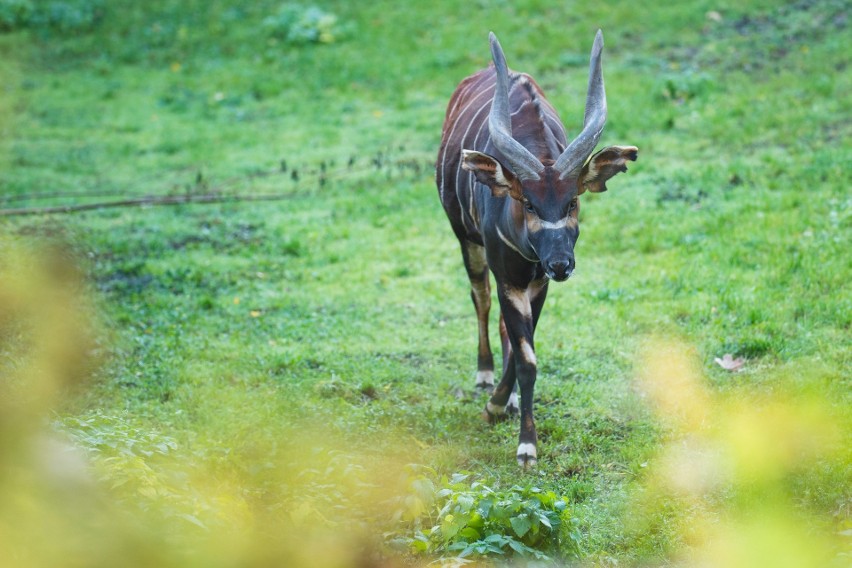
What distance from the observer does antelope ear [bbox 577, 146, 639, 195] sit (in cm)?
607

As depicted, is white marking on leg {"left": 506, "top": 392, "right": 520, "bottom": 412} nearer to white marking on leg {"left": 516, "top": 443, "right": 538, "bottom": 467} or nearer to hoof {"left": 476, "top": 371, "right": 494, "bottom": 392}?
hoof {"left": 476, "top": 371, "right": 494, "bottom": 392}

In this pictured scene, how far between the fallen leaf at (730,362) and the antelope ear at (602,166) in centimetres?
197

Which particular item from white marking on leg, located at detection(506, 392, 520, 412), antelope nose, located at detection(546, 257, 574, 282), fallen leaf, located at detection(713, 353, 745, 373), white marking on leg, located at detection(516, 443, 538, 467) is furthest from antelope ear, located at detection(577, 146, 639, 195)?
fallen leaf, located at detection(713, 353, 745, 373)

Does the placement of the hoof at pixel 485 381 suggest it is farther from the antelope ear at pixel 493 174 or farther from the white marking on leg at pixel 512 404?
the antelope ear at pixel 493 174

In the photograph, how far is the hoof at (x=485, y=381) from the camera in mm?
7734

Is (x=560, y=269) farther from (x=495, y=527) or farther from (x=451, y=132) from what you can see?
(x=451, y=132)

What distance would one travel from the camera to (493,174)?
6.07 meters

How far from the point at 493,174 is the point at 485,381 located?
218 cm

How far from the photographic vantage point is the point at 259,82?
1786cm

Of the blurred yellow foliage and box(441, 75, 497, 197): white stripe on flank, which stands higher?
box(441, 75, 497, 197): white stripe on flank

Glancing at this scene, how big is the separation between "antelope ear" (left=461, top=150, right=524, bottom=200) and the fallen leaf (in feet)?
7.57

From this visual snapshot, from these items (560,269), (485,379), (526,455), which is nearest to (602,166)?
(560,269)

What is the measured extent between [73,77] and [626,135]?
11.2 m

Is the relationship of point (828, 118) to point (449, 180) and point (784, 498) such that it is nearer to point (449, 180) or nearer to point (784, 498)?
point (449, 180)
